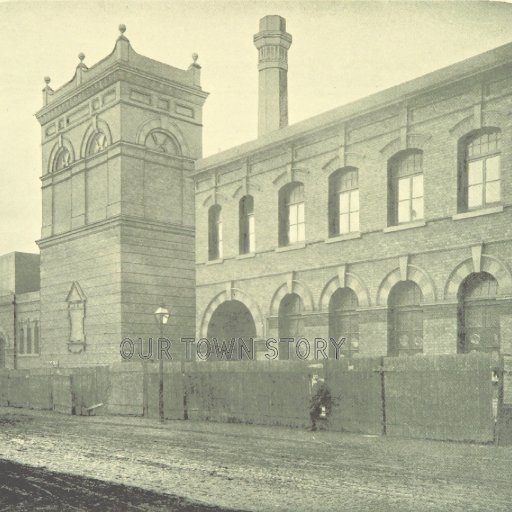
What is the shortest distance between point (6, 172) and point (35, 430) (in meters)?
16.4

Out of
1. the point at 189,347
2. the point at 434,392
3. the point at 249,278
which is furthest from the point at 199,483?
the point at 189,347

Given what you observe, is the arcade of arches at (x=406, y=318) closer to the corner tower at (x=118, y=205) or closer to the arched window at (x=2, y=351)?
the corner tower at (x=118, y=205)

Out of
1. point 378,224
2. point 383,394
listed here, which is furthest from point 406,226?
point 383,394

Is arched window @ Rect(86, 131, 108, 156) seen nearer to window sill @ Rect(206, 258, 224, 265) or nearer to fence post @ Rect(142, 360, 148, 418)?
window sill @ Rect(206, 258, 224, 265)

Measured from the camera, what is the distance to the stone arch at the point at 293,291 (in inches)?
744

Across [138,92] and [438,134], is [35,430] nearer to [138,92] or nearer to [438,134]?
[438,134]

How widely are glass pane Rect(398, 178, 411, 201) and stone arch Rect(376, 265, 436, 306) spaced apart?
1.93 metres

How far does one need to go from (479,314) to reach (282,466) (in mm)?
7821

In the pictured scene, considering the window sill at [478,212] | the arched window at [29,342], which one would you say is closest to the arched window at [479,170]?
the window sill at [478,212]

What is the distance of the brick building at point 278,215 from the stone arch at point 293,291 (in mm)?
42

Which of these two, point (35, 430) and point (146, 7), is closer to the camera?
point (146, 7)

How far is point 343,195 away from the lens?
18594 mm

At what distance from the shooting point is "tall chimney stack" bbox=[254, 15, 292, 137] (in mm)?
26672

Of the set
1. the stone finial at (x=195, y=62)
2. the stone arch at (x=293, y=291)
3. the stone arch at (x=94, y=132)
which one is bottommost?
the stone arch at (x=293, y=291)
